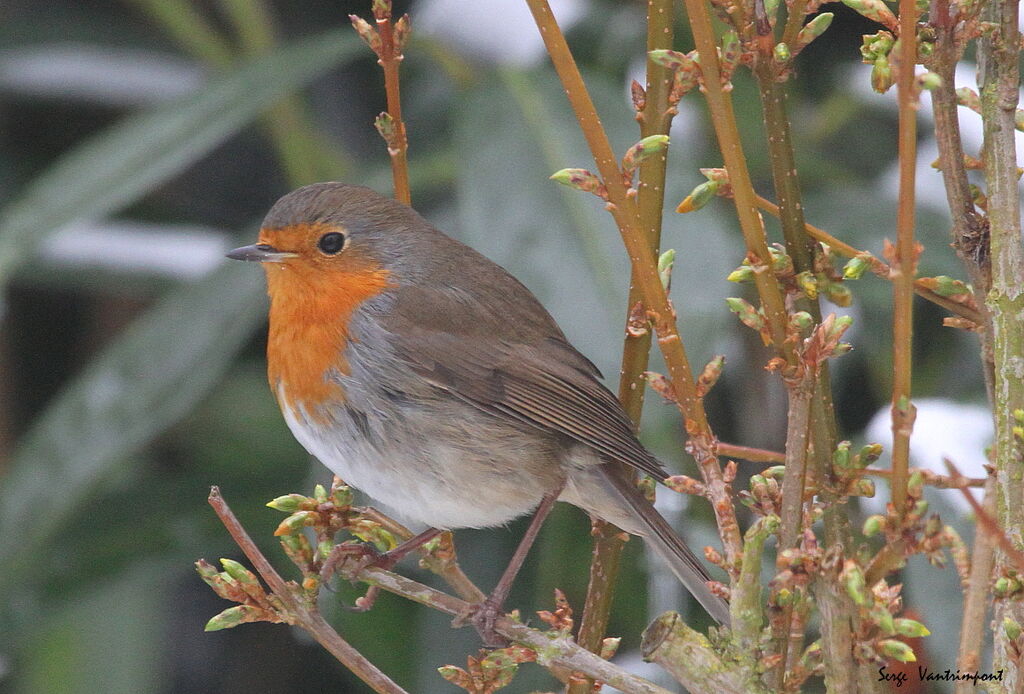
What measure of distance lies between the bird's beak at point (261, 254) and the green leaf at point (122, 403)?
743mm

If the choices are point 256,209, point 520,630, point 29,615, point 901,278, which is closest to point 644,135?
point 901,278

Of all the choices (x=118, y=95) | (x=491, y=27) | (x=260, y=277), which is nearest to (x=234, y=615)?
(x=260, y=277)

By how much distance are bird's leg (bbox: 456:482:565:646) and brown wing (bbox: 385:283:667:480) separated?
101 mm

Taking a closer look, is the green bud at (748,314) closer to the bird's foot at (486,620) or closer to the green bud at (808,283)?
the green bud at (808,283)

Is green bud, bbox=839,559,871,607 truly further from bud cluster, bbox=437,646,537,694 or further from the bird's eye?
the bird's eye

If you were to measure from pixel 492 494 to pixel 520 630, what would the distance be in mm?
628

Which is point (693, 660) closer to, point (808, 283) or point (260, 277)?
point (808, 283)

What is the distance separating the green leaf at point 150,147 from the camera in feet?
8.23

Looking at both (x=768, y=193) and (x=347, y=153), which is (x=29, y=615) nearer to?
(x=347, y=153)

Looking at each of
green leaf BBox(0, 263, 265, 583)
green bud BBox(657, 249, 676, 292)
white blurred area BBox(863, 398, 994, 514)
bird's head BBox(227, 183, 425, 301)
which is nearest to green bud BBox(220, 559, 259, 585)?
green bud BBox(657, 249, 676, 292)

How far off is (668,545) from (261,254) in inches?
28.2

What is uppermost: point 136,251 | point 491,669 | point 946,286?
point 136,251

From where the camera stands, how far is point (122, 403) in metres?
2.54

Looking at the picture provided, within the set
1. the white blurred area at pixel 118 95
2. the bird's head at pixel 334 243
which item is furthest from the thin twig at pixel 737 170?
the white blurred area at pixel 118 95
